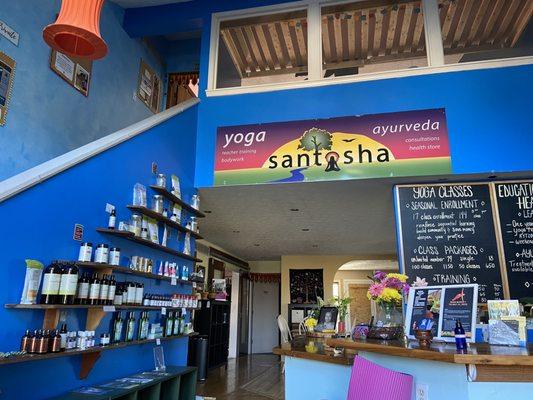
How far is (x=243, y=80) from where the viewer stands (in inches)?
196

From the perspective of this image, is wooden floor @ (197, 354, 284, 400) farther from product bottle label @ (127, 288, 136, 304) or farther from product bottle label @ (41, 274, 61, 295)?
product bottle label @ (41, 274, 61, 295)

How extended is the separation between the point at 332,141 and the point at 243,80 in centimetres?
154

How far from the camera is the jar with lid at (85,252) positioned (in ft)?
8.60

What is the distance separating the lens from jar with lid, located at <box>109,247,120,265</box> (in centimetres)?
286

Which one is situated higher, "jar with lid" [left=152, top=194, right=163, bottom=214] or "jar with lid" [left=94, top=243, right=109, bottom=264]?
"jar with lid" [left=152, top=194, right=163, bottom=214]

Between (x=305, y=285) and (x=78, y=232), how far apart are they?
828cm

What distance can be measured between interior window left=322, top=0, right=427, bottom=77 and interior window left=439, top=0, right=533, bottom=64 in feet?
1.14

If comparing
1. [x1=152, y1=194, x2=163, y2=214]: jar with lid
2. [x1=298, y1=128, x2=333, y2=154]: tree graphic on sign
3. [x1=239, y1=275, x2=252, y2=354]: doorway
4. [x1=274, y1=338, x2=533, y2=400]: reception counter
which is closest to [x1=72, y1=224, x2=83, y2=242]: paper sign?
[x1=152, y1=194, x2=163, y2=214]: jar with lid

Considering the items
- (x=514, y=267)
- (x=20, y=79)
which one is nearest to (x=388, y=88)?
(x=514, y=267)

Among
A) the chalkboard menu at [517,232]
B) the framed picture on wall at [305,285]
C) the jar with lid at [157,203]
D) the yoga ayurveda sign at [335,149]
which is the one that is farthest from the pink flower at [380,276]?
the framed picture on wall at [305,285]

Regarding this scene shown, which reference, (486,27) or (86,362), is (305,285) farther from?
(86,362)

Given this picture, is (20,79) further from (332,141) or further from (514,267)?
(514,267)

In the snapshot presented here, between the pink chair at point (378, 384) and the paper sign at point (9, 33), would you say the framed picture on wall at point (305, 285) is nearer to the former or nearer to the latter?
the paper sign at point (9, 33)

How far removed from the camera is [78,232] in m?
2.66
